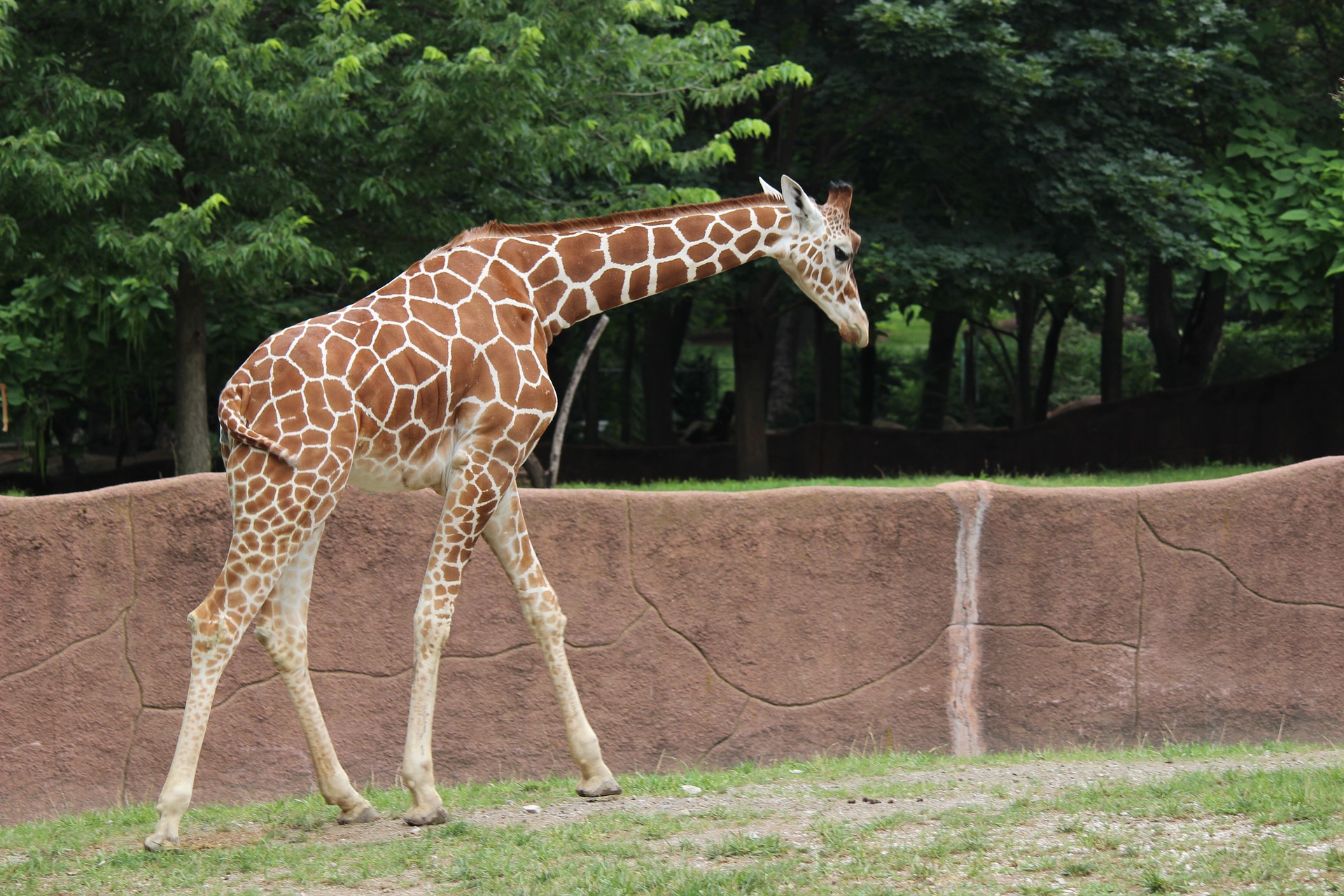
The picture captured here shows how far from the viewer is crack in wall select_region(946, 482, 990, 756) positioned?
293 inches

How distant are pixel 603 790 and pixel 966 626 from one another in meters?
2.30

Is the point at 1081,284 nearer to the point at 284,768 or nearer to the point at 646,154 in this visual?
the point at 646,154

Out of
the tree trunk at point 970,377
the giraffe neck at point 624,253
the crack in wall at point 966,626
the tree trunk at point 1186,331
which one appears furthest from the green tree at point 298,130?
the tree trunk at point 970,377

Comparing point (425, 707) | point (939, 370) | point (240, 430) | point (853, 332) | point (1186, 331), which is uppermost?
point (1186, 331)

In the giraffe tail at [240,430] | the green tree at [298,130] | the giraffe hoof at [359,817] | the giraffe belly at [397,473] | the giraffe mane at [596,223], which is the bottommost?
the giraffe hoof at [359,817]

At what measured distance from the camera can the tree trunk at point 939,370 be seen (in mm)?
21469

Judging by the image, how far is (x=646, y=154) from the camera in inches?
439

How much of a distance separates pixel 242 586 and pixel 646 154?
6471 millimetres

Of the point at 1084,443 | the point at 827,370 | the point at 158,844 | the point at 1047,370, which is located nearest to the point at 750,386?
the point at 1084,443

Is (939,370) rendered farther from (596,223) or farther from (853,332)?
(596,223)

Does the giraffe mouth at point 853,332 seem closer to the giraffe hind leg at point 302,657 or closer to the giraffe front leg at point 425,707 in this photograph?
the giraffe front leg at point 425,707

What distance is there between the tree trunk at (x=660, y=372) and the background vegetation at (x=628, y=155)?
0.06 metres

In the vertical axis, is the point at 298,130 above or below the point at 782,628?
A: above

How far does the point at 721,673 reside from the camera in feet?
24.3
